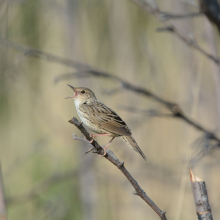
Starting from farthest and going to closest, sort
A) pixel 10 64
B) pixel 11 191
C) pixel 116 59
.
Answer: pixel 11 191, pixel 116 59, pixel 10 64

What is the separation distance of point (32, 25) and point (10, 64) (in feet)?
4.33

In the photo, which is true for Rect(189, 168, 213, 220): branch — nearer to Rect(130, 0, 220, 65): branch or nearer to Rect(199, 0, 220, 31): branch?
Rect(199, 0, 220, 31): branch

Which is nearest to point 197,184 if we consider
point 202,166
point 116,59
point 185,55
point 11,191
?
point 202,166

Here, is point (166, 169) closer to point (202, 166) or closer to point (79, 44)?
point (202, 166)

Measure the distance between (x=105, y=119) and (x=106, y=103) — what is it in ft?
7.53

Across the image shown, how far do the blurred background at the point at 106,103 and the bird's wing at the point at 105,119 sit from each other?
117 cm

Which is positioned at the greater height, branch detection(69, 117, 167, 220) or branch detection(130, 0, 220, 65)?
branch detection(130, 0, 220, 65)

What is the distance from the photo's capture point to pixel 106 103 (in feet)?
17.6

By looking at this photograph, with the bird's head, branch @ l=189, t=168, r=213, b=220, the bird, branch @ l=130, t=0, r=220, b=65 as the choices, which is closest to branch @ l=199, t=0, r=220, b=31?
branch @ l=130, t=0, r=220, b=65

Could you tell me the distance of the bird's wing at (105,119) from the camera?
9.59 feet

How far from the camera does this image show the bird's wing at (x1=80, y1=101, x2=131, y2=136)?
2922mm

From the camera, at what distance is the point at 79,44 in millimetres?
5223

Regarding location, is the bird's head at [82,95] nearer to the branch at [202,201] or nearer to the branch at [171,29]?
the branch at [171,29]

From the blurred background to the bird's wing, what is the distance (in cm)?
117
